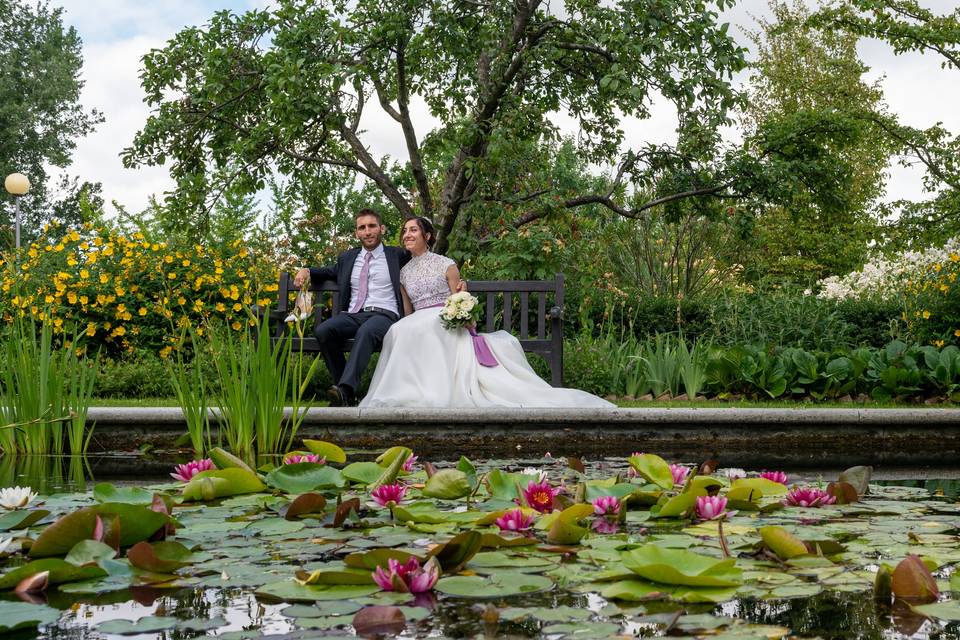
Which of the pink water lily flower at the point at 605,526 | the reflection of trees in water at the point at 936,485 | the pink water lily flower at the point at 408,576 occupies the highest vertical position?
the pink water lily flower at the point at 408,576

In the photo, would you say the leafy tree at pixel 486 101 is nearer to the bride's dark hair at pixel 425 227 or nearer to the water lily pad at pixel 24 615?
the bride's dark hair at pixel 425 227

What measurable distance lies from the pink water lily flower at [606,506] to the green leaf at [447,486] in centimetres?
43

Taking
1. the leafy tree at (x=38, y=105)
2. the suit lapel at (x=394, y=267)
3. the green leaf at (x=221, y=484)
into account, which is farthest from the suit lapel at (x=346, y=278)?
the leafy tree at (x=38, y=105)

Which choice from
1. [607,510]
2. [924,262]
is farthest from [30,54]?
[607,510]

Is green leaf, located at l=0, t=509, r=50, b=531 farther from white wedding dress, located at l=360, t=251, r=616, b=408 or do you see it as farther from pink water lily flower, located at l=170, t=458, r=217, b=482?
white wedding dress, located at l=360, t=251, r=616, b=408

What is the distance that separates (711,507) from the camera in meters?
2.35

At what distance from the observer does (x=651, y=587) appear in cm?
169

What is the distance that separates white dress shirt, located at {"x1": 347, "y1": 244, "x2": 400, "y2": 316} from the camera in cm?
684

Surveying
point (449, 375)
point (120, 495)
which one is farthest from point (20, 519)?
point (449, 375)

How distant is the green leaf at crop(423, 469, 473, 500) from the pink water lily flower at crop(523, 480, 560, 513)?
0.31 metres

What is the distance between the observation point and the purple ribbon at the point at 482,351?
6.25 metres

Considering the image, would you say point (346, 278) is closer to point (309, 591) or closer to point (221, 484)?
point (221, 484)

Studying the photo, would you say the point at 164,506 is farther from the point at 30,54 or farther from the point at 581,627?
the point at 30,54

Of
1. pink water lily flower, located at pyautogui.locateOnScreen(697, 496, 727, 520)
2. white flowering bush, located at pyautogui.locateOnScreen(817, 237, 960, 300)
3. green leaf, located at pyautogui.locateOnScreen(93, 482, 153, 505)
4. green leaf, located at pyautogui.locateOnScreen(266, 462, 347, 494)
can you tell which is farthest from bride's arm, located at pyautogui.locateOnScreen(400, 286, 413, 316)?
white flowering bush, located at pyautogui.locateOnScreen(817, 237, 960, 300)
